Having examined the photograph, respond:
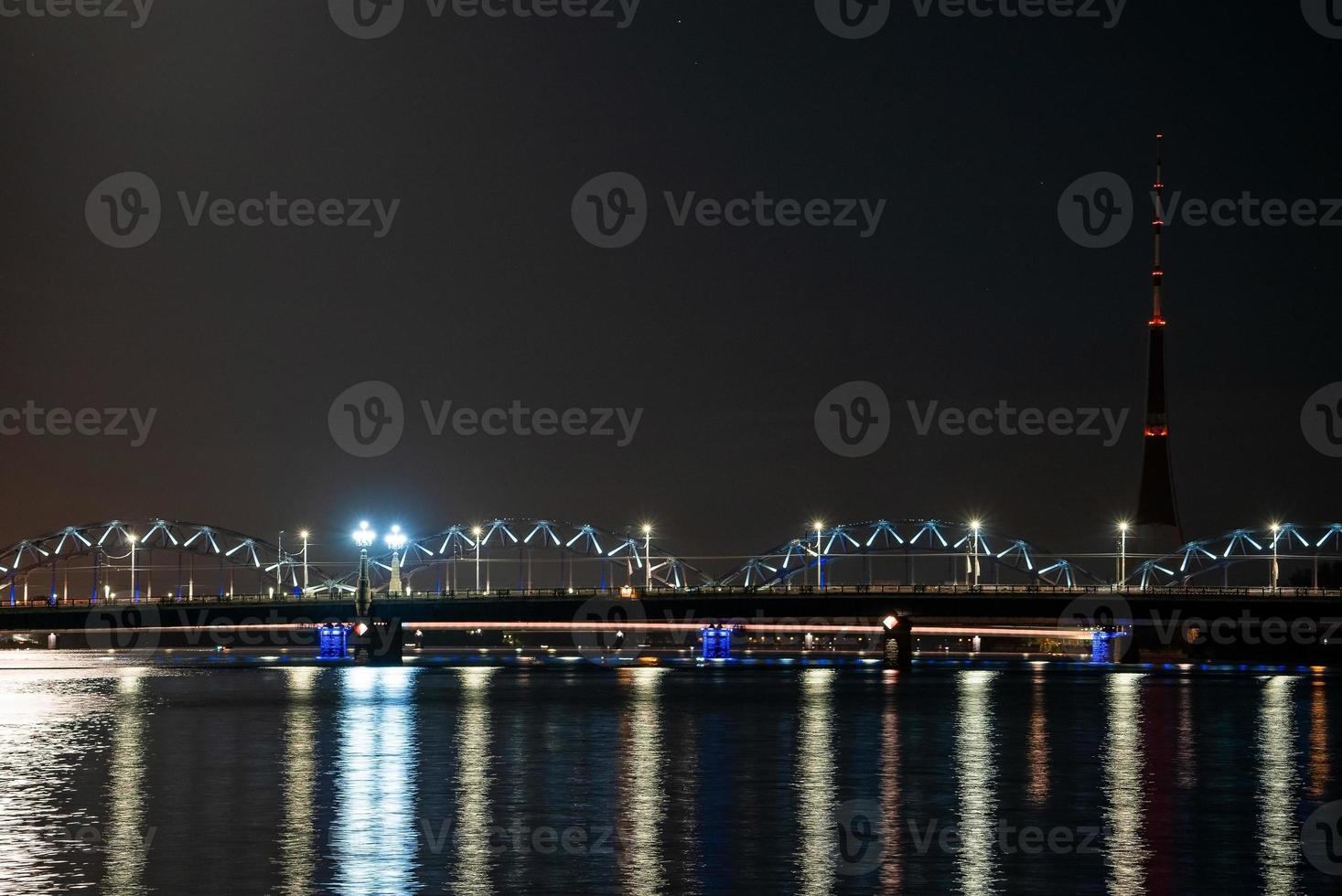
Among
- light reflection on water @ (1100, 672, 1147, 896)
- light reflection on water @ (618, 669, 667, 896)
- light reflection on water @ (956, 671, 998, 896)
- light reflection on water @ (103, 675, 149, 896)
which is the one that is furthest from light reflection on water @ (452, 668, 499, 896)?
light reflection on water @ (1100, 672, 1147, 896)

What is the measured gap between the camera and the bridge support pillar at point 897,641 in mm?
174375

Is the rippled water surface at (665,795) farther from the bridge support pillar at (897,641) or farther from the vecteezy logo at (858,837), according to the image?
the bridge support pillar at (897,641)

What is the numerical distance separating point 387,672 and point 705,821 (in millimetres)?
129950

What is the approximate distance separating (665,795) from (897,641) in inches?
4868

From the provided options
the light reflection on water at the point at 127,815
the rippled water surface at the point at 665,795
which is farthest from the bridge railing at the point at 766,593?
the light reflection on water at the point at 127,815

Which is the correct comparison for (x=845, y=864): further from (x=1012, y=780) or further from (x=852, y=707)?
(x=852, y=707)

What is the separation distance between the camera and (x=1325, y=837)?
150 feet

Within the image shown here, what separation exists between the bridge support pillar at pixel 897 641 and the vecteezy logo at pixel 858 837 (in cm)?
12134

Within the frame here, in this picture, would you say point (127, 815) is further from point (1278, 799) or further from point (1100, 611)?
point (1100, 611)

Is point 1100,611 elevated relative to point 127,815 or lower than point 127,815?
elevated

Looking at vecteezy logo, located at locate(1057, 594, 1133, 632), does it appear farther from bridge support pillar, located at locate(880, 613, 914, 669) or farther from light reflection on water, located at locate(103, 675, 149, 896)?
light reflection on water, located at locate(103, 675, 149, 896)

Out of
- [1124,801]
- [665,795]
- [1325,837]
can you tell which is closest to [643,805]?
[665,795]

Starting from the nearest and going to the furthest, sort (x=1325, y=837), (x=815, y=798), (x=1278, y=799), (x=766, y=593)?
(x=1325, y=837) → (x=815, y=798) → (x=1278, y=799) → (x=766, y=593)

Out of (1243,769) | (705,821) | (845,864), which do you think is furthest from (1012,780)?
(845,864)
